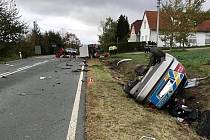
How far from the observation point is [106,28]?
10144 centimetres

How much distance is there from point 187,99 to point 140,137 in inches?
247

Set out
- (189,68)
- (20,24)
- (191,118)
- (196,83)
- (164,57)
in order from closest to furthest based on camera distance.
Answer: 1. (191,118)
2. (164,57)
3. (196,83)
4. (189,68)
5. (20,24)

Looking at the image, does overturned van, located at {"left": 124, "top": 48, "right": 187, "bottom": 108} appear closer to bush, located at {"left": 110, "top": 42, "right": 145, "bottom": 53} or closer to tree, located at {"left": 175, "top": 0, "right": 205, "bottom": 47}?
tree, located at {"left": 175, "top": 0, "right": 205, "bottom": 47}

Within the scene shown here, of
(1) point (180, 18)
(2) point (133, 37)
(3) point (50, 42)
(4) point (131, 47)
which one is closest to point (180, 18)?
(1) point (180, 18)

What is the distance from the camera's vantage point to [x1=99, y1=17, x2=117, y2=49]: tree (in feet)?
317

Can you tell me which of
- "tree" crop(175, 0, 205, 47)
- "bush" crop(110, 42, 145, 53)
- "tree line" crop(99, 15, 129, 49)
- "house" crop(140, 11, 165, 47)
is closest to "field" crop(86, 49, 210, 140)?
"tree" crop(175, 0, 205, 47)

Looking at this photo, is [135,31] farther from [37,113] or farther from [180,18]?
[37,113]

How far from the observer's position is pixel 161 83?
455 inches

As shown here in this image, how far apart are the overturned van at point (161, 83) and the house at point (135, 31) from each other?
3320 inches

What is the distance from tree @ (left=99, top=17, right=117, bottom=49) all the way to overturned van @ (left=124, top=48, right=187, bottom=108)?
82.5 meters

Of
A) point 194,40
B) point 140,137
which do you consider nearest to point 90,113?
point 140,137

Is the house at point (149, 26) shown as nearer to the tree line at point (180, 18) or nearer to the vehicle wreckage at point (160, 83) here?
the tree line at point (180, 18)

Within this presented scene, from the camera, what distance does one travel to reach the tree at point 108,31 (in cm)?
9662

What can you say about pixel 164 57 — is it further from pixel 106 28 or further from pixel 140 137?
pixel 106 28
